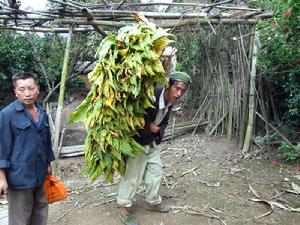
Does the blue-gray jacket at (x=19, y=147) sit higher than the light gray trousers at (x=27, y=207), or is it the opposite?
the blue-gray jacket at (x=19, y=147)

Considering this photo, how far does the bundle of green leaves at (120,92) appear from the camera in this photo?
9.42 ft

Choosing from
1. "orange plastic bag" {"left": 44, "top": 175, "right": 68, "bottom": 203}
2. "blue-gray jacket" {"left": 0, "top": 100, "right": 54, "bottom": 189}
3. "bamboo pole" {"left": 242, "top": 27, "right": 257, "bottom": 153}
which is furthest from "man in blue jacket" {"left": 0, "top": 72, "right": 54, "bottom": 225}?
"bamboo pole" {"left": 242, "top": 27, "right": 257, "bottom": 153}

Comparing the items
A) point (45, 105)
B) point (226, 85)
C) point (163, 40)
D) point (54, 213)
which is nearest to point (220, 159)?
point (226, 85)

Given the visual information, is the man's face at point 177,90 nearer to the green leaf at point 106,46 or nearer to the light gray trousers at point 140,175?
the light gray trousers at point 140,175

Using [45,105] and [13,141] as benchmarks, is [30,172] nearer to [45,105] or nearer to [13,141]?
[13,141]

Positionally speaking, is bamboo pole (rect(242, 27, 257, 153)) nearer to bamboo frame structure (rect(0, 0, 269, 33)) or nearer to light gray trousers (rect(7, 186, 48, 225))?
bamboo frame structure (rect(0, 0, 269, 33))

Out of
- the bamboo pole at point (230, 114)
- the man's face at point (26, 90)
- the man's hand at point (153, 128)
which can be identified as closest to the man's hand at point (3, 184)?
the man's face at point (26, 90)

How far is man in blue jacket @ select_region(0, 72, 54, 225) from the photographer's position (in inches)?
109

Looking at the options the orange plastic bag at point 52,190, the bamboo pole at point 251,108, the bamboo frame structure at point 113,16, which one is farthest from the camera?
the bamboo pole at point 251,108

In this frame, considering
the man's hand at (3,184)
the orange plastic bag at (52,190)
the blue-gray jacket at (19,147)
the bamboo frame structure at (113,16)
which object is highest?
the bamboo frame structure at (113,16)

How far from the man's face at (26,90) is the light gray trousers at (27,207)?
0.76 meters

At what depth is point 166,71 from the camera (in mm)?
3160

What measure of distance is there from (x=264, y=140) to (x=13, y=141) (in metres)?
4.23

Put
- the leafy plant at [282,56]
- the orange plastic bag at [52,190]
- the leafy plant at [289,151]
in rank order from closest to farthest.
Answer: the orange plastic bag at [52,190] < the leafy plant at [282,56] < the leafy plant at [289,151]
